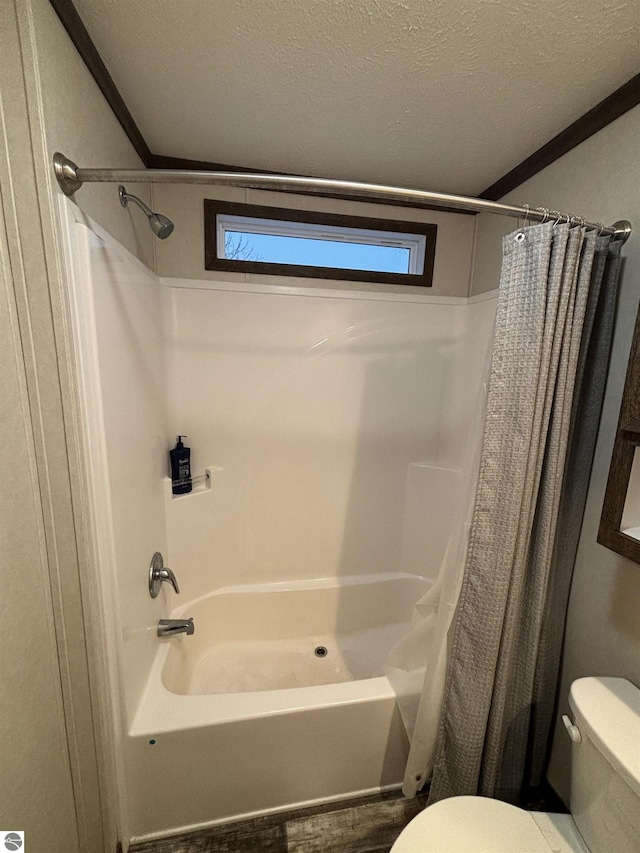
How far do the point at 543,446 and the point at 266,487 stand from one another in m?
1.23

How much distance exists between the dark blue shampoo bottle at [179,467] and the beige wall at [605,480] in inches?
60.5

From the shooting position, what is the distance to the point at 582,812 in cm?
88

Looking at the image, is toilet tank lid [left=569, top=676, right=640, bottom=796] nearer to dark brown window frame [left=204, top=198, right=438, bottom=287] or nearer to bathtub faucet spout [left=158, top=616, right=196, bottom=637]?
bathtub faucet spout [left=158, top=616, right=196, bottom=637]

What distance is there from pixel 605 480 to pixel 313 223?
1507mm

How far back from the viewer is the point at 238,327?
1.66 metres

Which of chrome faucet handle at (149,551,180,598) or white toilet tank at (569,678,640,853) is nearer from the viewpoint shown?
white toilet tank at (569,678,640,853)

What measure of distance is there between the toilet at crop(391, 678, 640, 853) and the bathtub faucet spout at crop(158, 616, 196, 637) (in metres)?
0.90

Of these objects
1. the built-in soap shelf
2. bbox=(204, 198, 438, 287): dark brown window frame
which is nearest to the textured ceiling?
bbox=(204, 198, 438, 287): dark brown window frame

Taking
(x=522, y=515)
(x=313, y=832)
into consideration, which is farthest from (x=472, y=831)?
(x=522, y=515)

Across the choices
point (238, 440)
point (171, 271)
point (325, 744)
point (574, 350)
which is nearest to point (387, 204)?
point (171, 271)

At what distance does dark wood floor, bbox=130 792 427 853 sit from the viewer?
3.75ft

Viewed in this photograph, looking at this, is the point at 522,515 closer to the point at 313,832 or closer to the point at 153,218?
the point at 313,832
